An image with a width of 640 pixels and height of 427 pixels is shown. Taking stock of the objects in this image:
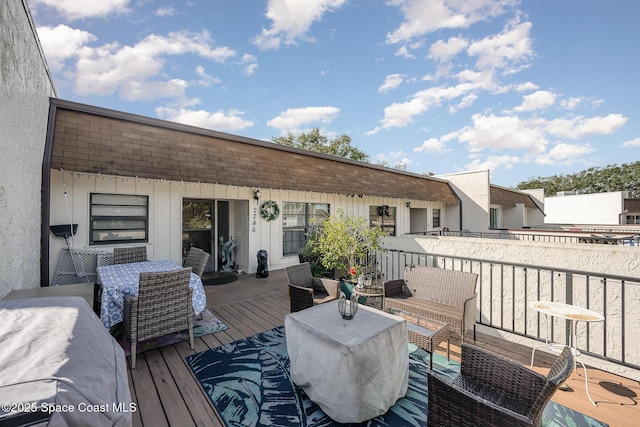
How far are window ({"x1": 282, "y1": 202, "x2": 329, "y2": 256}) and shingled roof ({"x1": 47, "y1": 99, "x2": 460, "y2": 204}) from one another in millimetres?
805

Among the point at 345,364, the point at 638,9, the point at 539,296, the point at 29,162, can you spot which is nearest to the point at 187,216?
the point at 29,162

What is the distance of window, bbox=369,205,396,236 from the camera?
10211 millimetres

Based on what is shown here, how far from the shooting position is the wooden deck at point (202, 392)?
Result: 6.87ft

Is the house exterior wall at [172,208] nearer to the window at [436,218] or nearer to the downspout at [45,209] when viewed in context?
the downspout at [45,209]

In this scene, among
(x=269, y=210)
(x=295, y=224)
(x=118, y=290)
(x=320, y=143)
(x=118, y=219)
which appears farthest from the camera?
(x=320, y=143)

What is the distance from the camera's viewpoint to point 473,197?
12.9 meters

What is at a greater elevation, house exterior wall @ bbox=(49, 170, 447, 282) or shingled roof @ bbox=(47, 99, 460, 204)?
shingled roof @ bbox=(47, 99, 460, 204)

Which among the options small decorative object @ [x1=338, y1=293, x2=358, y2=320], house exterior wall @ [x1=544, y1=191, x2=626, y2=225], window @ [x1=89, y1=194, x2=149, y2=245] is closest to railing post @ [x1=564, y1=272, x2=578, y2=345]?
small decorative object @ [x1=338, y1=293, x2=358, y2=320]

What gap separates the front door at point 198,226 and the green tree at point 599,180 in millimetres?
47455

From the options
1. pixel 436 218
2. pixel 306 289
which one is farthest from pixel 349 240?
pixel 436 218

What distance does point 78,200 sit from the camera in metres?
4.83

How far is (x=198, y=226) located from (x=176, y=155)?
220cm

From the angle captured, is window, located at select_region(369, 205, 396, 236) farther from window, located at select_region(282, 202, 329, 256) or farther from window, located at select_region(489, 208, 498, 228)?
window, located at select_region(489, 208, 498, 228)

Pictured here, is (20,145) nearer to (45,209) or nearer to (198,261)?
(45,209)
